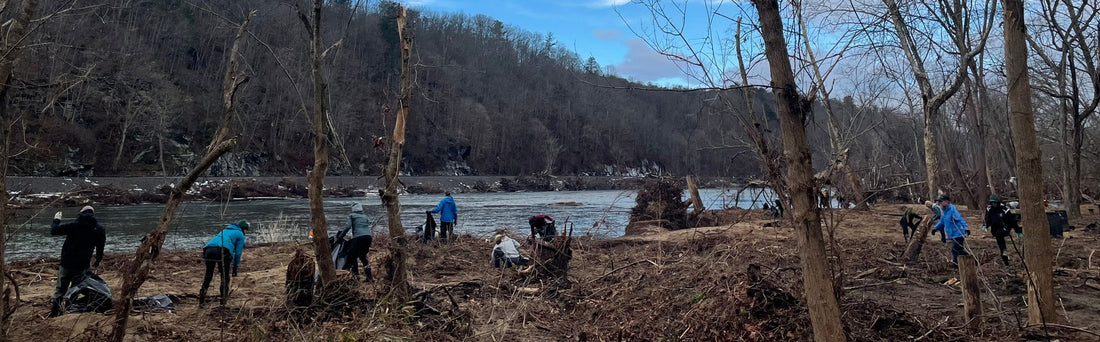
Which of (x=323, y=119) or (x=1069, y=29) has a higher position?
(x=1069, y=29)

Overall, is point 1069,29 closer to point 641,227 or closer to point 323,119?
point 641,227

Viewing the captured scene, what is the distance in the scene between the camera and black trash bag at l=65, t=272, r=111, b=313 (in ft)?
23.6

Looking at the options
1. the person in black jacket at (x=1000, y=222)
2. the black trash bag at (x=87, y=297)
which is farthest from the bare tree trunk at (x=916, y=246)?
the black trash bag at (x=87, y=297)

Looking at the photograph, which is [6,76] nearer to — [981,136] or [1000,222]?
[1000,222]

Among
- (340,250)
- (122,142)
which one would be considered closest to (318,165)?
(340,250)

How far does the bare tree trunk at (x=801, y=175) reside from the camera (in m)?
3.58

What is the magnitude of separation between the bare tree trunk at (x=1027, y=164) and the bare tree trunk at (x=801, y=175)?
2422 millimetres

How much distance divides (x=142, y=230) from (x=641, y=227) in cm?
1665

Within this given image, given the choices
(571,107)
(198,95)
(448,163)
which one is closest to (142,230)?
(198,95)

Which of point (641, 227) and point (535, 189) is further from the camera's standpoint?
point (535, 189)

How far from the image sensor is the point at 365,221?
10180 mm

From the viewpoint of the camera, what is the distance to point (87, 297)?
7.32 m

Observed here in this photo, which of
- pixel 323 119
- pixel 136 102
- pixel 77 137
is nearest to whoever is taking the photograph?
pixel 323 119

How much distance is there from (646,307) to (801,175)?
3.84m
